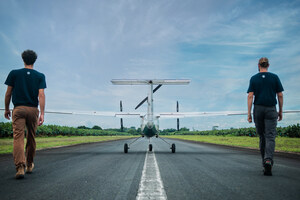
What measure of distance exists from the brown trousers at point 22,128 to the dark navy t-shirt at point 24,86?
16cm

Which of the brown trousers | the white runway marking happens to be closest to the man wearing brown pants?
the brown trousers

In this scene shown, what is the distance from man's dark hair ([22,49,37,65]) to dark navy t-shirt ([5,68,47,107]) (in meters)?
0.24

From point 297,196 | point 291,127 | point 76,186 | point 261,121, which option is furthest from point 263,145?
point 291,127

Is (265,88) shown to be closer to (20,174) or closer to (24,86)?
(24,86)

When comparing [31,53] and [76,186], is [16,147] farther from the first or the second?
[31,53]

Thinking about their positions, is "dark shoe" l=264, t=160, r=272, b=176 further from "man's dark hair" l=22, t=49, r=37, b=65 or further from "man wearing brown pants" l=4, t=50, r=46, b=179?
"man's dark hair" l=22, t=49, r=37, b=65

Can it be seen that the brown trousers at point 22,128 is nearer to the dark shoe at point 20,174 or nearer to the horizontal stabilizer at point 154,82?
the dark shoe at point 20,174

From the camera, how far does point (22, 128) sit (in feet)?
17.5

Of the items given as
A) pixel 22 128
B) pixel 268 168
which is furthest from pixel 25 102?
pixel 268 168

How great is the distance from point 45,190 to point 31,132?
2.11m

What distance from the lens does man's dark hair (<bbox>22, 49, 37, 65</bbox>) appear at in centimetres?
571

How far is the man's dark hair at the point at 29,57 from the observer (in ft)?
18.7

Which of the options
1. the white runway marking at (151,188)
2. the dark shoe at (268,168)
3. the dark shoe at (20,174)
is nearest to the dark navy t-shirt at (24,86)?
the dark shoe at (20,174)

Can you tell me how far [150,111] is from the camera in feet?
41.8
